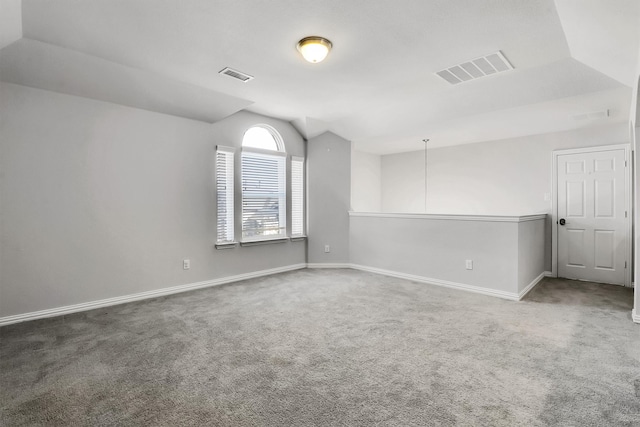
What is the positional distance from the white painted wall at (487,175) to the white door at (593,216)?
0.61ft

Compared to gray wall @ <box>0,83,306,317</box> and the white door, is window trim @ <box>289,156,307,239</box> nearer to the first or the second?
gray wall @ <box>0,83,306,317</box>

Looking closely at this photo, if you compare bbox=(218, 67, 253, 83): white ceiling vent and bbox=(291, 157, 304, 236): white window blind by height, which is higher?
bbox=(218, 67, 253, 83): white ceiling vent

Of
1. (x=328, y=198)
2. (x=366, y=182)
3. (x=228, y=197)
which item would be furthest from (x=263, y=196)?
(x=366, y=182)

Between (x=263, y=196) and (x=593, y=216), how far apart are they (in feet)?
16.5

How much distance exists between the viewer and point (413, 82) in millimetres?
3668

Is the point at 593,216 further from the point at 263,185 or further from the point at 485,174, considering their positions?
→ the point at 263,185

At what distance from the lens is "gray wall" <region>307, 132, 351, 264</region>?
5617 millimetres

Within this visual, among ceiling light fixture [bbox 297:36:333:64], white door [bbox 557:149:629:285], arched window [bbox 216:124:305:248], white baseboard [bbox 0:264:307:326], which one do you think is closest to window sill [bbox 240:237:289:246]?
arched window [bbox 216:124:305:248]

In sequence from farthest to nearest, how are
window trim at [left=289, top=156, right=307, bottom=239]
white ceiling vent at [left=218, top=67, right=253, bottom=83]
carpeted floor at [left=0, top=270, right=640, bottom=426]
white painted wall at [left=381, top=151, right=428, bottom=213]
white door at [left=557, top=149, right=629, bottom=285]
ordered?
1. white painted wall at [left=381, top=151, right=428, bottom=213]
2. window trim at [left=289, top=156, right=307, bottom=239]
3. white door at [left=557, top=149, right=629, bottom=285]
4. white ceiling vent at [left=218, top=67, right=253, bottom=83]
5. carpeted floor at [left=0, top=270, right=640, bottom=426]

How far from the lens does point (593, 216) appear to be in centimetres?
468

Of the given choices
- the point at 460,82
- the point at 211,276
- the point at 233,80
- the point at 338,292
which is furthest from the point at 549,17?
the point at 211,276

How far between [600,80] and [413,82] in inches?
74.3

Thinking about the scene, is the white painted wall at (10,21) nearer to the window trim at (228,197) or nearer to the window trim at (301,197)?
the window trim at (228,197)

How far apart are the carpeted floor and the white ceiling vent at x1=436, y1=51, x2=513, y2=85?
2577 mm
